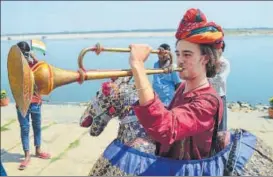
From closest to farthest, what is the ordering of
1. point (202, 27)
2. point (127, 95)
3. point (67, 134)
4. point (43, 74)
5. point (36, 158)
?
point (43, 74) → point (202, 27) → point (127, 95) → point (36, 158) → point (67, 134)

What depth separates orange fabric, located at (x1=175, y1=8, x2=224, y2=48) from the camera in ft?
5.45

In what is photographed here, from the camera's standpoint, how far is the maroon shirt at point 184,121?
145 cm

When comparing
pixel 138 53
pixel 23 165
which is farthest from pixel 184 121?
pixel 23 165

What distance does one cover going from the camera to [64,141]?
5.88 metres

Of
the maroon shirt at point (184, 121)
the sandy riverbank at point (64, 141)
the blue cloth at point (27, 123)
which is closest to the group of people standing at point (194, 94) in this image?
the maroon shirt at point (184, 121)

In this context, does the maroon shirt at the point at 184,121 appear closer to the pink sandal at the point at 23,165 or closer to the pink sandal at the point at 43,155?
the pink sandal at the point at 23,165

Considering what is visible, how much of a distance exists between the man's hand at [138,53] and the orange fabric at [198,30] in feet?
0.62

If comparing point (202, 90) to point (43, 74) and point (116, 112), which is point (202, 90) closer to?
point (116, 112)

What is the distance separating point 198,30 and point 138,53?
0.97 ft

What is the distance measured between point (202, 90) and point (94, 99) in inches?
23.8

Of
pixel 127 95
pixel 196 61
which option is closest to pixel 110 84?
pixel 127 95

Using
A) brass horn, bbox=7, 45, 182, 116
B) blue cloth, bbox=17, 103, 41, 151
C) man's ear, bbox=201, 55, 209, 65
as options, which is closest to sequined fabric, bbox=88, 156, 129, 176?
brass horn, bbox=7, 45, 182, 116

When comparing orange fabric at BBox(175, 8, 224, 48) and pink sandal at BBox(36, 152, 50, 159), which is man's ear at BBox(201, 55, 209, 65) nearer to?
orange fabric at BBox(175, 8, 224, 48)

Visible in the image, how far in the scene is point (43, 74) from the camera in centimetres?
142
